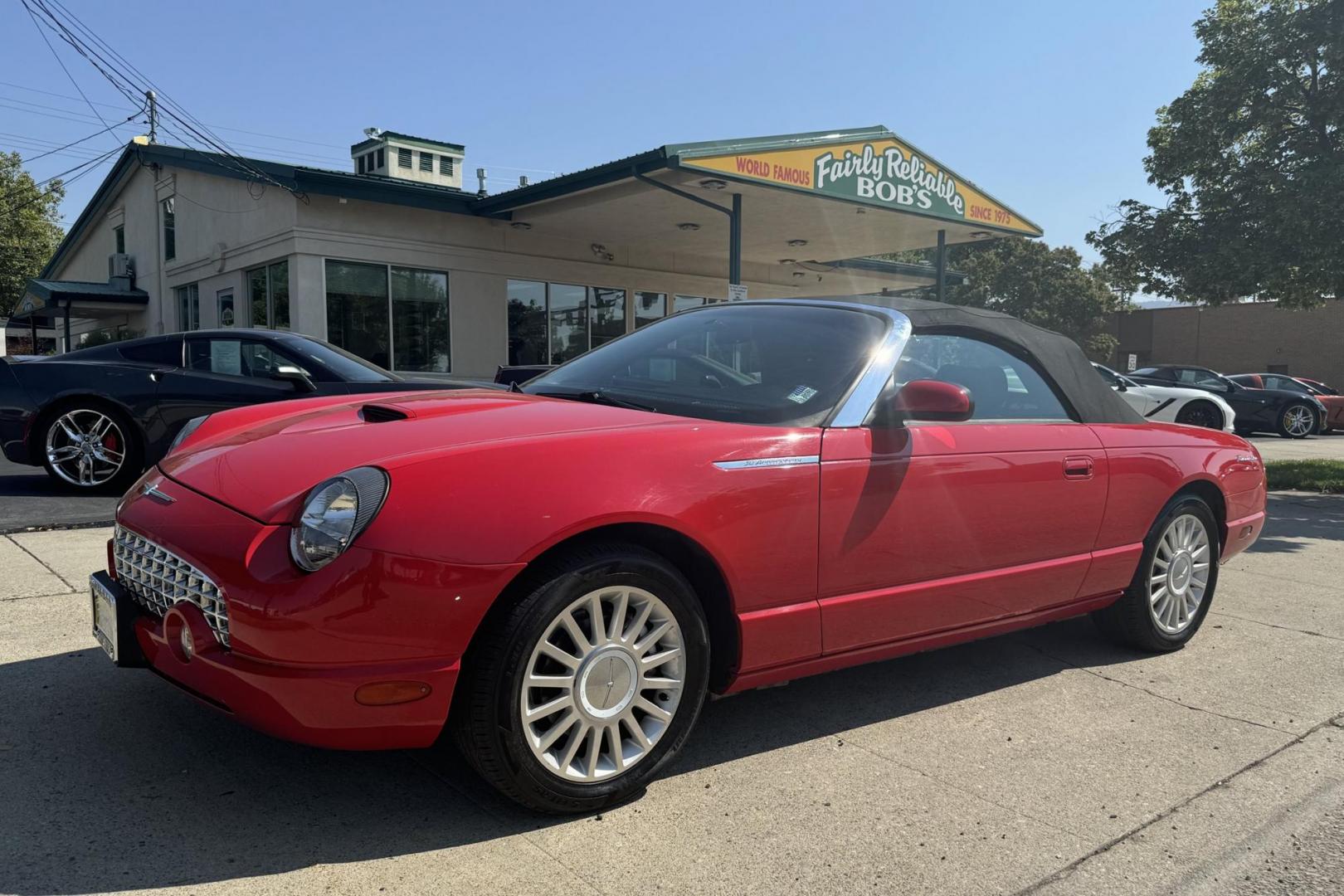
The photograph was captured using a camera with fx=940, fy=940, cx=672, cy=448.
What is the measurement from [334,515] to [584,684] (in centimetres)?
79

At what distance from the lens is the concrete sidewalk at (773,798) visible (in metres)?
2.30

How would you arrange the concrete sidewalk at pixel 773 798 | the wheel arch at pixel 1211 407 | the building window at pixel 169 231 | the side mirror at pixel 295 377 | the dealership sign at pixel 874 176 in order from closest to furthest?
the concrete sidewalk at pixel 773 798 < the side mirror at pixel 295 377 < the dealership sign at pixel 874 176 < the wheel arch at pixel 1211 407 < the building window at pixel 169 231

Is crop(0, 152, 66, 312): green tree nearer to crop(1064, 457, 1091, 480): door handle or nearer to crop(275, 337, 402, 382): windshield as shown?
crop(275, 337, 402, 382): windshield

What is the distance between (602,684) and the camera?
2.55 meters

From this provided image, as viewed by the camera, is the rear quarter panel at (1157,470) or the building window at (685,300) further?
the building window at (685,300)

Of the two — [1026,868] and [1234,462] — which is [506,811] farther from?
[1234,462]

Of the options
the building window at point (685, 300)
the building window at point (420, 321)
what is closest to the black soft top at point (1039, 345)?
the building window at point (420, 321)

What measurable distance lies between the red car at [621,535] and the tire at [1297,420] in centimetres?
2129

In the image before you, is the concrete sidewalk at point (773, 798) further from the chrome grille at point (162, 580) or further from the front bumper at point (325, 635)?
the chrome grille at point (162, 580)

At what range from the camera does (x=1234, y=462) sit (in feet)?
15.0

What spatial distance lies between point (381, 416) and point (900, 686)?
7.50 ft

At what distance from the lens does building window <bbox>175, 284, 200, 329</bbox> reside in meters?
19.1

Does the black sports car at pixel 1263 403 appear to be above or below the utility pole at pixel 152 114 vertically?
below

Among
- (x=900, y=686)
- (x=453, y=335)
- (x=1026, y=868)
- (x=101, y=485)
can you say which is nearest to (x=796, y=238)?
(x=453, y=335)
